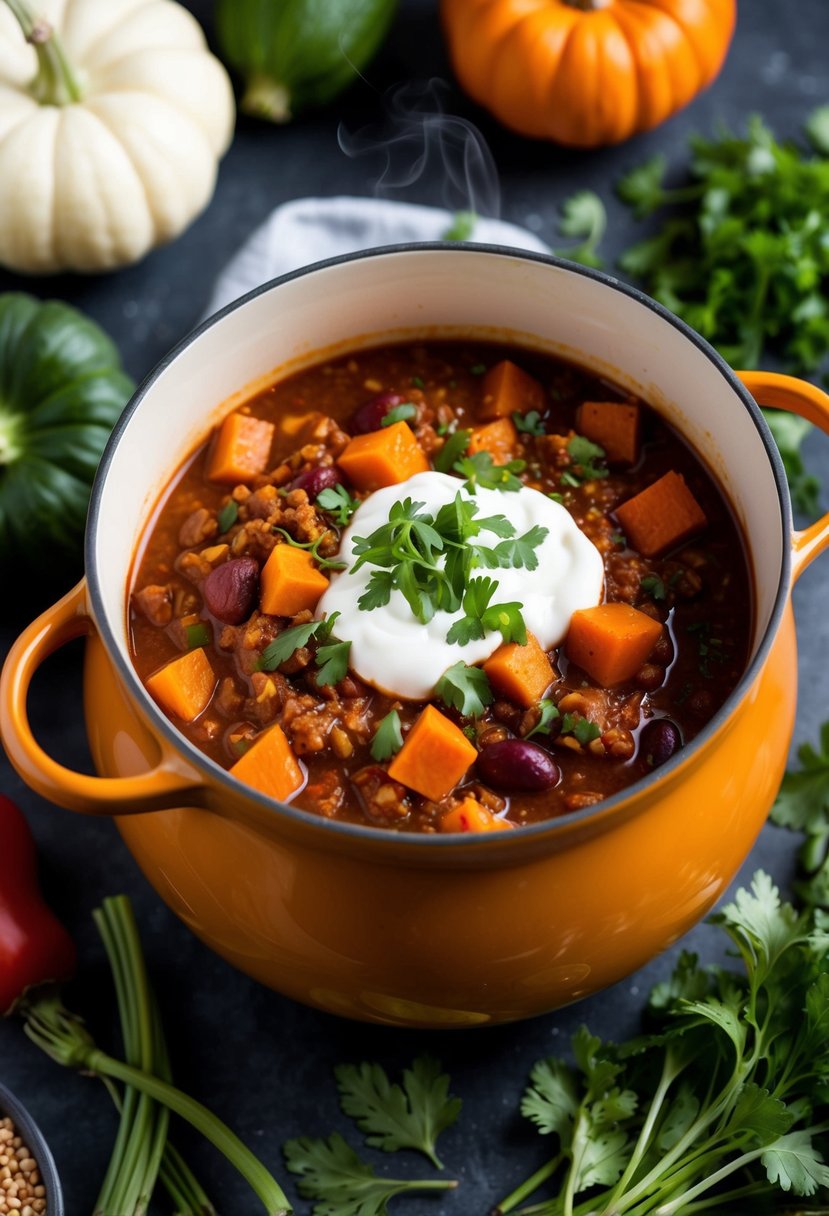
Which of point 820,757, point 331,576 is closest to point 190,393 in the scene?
point 331,576

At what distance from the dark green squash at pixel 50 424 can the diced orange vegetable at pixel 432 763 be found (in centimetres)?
138

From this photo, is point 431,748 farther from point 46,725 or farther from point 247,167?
point 247,167

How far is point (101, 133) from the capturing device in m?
3.93

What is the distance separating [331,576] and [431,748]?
49 centimetres

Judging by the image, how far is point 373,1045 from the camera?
327 cm

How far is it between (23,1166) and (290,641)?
1.25m

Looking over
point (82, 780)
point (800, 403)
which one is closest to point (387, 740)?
point (82, 780)

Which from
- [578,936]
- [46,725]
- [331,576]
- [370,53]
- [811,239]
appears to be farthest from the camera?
[370,53]

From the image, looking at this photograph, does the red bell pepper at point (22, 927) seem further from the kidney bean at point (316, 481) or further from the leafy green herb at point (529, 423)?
the leafy green herb at point (529, 423)

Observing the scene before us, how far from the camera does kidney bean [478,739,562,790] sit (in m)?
2.66

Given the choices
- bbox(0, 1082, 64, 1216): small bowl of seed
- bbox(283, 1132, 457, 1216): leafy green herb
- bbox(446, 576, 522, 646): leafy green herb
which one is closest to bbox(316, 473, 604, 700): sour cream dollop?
bbox(446, 576, 522, 646): leafy green herb

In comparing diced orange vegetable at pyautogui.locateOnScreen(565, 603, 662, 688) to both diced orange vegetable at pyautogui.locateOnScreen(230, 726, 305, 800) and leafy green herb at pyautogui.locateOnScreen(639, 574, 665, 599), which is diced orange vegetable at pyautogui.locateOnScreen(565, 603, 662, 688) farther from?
diced orange vegetable at pyautogui.locateOnScreen(230, 726, 305, 800)

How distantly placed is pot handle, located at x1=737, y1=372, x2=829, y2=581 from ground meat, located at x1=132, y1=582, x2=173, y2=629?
1256 millimetres

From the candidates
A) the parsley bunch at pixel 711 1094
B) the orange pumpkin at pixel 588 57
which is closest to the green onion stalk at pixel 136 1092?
the parsley bunch at pixel 711 1094
